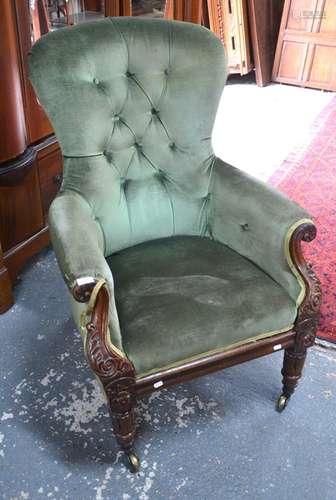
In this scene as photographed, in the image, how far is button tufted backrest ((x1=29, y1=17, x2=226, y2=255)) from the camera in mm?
1282

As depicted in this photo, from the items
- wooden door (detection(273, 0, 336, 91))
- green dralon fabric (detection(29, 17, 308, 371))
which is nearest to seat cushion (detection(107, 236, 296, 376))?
green dralon fabric (detection(29, 17, 308, 371))

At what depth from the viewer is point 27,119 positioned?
178 centimetres

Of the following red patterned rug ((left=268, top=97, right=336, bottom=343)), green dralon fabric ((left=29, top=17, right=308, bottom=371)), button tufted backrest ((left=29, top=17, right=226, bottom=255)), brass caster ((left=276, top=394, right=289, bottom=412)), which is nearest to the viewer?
green dralon fabric ((left=29, top=17, right=308, bottom=371))

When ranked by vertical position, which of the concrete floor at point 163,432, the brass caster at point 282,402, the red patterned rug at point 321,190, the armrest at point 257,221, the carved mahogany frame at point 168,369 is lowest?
the red patterned rug at point 321,190

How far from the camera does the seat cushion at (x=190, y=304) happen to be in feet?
3.65

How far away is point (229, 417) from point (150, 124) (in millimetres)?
907

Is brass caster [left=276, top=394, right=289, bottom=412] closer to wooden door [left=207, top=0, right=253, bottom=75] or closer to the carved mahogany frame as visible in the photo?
the carved mahogany frame

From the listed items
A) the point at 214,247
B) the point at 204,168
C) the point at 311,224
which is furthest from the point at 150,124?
the point at 311,224

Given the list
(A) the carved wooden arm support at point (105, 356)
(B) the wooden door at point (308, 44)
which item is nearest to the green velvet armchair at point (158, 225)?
(A) the carved wooden arm support at point (105, 356)

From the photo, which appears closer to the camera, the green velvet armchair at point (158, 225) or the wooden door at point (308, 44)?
the green velvet armchair at point (158, 225)

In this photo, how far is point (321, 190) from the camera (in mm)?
2668

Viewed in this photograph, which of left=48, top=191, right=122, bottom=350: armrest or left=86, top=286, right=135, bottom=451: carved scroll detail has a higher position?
left=48, top=191, right=122, bottom=350: armrest

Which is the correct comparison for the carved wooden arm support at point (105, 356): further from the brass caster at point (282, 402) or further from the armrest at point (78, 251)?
the brass caster at point (282, 402)

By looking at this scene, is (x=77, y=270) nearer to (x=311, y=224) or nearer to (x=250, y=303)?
(x=250, y=303)
